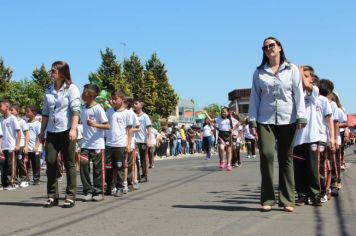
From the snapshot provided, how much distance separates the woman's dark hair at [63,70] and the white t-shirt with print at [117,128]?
1.63m

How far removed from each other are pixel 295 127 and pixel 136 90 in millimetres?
63926

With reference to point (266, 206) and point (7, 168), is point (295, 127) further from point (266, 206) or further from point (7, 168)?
point (7, 168)

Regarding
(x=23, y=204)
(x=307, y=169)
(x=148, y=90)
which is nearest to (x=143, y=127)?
(x=23, y=204)

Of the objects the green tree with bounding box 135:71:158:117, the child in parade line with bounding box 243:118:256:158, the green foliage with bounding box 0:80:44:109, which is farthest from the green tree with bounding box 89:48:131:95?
the child in parade line with bounding box 243:118:256:158

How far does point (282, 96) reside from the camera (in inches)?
264

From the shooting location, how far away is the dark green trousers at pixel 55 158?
7.62 meters

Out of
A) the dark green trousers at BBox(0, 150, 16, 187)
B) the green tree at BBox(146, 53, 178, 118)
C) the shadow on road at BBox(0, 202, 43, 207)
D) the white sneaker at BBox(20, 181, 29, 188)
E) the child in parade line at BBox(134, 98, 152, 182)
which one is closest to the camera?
the shadow on road at BBox(0, 202, 43, 207)

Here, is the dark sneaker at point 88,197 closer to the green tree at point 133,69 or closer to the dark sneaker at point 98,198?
the dark sneaker at point 98,198

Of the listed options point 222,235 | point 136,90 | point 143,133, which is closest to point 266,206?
point 222,235

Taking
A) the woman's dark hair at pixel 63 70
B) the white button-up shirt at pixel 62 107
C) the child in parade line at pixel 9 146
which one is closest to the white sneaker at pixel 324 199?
the white button-up shirt at pixel 62 107

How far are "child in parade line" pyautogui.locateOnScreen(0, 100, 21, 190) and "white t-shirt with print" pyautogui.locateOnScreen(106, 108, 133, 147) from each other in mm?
2865

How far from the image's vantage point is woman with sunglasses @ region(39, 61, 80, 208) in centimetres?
761

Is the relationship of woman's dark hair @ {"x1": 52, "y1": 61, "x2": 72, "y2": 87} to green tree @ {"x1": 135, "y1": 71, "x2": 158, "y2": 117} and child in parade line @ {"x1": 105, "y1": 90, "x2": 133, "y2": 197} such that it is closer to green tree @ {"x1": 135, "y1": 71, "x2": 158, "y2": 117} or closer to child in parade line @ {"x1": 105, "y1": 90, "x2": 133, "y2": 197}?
child in parade line @ {"x1": 105, "y1": 90, "x2": 133, "y2": 197}

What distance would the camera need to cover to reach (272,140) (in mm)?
6715
